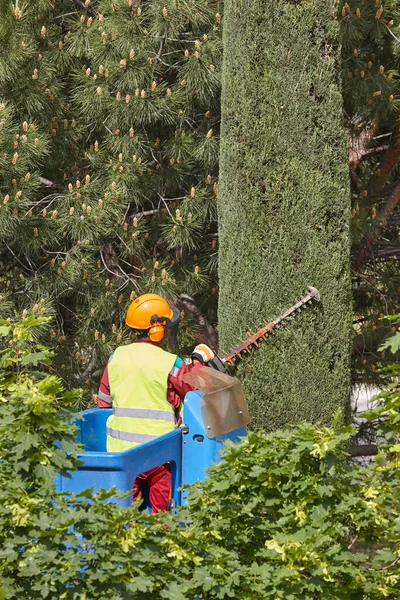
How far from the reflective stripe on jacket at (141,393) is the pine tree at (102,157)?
7.60ft

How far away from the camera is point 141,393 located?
4.57 meters

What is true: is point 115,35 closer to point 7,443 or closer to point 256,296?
point 256,296

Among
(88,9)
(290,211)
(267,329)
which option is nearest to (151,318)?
(267,329)

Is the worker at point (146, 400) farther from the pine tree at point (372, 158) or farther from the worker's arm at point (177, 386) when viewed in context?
the pine tree at point (372, 158)

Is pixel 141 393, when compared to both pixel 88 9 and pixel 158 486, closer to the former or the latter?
pixel 158 486

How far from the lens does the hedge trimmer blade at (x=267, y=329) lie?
6.30 meters

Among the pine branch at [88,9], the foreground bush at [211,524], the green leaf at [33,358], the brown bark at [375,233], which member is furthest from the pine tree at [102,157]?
the foreground bush at [211,524]

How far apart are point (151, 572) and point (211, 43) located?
17.1 feet

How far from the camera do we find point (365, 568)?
10.9 ft

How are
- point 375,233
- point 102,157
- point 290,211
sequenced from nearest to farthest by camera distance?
1. point 290,211
2. point 102,157
3. point 375,233

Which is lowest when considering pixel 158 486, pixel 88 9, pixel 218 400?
pixel 158 486

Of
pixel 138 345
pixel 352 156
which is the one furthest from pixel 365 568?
pixel 352 156

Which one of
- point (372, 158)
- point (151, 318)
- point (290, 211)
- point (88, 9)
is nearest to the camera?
point (151, 318)

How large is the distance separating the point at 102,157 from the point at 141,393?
127 inches
